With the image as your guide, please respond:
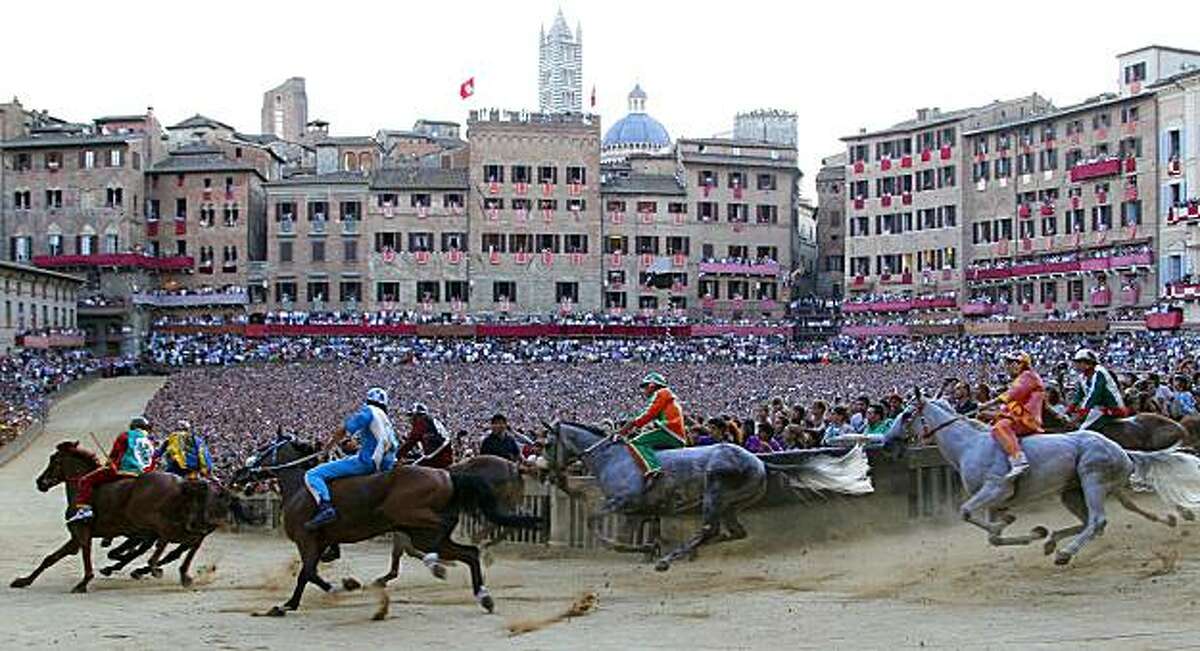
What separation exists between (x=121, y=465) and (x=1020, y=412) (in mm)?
12183

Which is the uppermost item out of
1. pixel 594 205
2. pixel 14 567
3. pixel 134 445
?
pixel 594 205

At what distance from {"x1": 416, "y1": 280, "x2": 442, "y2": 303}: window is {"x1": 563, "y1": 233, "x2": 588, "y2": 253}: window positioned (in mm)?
8121

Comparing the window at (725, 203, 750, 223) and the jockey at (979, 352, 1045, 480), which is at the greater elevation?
the window at (725, 203, 750, 223)

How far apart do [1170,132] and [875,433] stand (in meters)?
59.4

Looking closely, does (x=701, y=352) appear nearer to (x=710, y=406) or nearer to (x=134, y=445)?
(x=710, y=406)

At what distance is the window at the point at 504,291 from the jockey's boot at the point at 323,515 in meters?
76.6

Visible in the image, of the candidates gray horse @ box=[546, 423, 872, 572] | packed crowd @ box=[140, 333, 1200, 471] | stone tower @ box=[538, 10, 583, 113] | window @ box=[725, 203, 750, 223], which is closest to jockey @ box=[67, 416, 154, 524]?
gray horse @ box=[546, 423, 872, 572]

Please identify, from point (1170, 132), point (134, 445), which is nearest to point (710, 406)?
point (1170, 132)

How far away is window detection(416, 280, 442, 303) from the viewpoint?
94.4 meters

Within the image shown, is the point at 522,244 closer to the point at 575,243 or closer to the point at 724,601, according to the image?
the point at 575,243

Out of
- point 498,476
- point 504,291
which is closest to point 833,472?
point 498,476

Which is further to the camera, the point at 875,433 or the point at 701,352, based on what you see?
→ the point at 701,352

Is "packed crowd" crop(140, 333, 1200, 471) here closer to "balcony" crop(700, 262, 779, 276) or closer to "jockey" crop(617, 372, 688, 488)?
"balcony" crop(700, 262, 779, 276)

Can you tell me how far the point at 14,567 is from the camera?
24031mm
